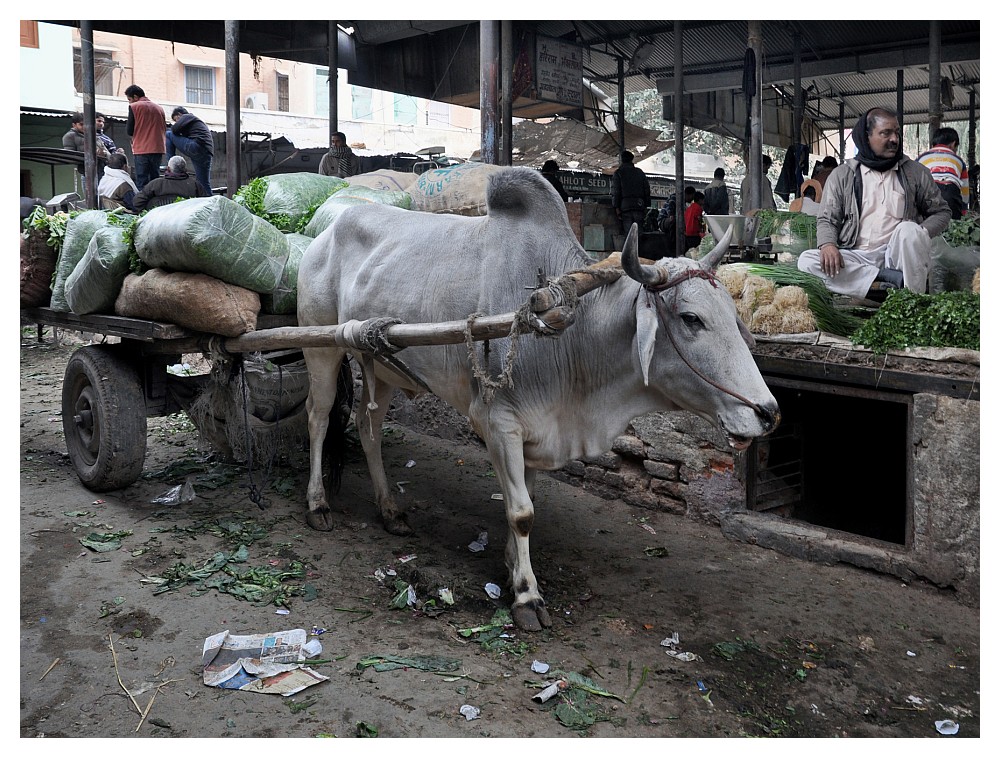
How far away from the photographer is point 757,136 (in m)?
6.82

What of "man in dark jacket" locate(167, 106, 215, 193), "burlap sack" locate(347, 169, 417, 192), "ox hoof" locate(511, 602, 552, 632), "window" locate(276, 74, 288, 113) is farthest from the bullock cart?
"window" locate(276, 74, 288, 113)

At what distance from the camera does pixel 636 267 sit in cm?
325

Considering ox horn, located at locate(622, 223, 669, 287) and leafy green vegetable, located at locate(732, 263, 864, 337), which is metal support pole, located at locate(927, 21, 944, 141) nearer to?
leafy green vegetable, located at locate(732, 263, 864, 337)

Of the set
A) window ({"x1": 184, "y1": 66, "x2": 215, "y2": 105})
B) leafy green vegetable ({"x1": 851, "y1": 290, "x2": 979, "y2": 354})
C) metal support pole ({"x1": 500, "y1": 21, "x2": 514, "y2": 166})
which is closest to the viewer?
leafy green vegetable ({"x1": 851, "y1": 290, "x2": 979, "y2": 354})

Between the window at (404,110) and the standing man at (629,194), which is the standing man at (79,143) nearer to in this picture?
the standing man at (629,194)

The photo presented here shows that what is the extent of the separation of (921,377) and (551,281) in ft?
6.61

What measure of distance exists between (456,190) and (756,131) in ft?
8.60

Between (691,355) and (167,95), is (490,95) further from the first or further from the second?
(167,95)

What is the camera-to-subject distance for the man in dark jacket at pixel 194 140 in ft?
29.0

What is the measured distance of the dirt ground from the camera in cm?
300

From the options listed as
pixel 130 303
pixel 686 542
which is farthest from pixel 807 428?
pixel 130 303

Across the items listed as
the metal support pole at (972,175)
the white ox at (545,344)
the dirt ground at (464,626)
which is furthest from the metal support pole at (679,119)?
the white ox at (545,344)

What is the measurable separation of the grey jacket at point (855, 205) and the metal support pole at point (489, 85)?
2555 millimetres

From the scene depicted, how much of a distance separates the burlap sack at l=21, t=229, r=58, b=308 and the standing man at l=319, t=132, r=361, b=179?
14.6ft
